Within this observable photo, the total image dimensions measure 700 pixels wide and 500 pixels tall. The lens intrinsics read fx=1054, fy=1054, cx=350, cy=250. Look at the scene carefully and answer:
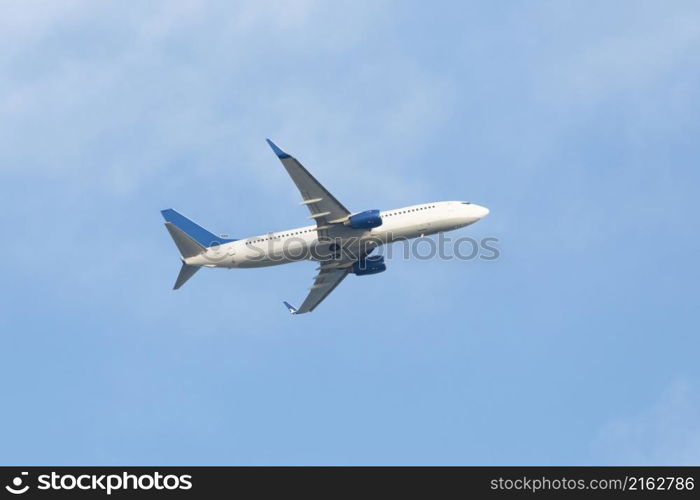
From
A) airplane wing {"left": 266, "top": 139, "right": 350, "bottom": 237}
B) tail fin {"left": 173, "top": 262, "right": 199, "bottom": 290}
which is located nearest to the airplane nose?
airplane wing {"left": 266, "top": 139, "right": 350, "bottom": 237}

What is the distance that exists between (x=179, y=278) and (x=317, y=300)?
16.1 meters

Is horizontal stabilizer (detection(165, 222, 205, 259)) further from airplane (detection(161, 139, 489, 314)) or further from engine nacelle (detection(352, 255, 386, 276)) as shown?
engine nacelle (detection(352, 255, 386, 276))

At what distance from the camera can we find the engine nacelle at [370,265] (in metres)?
102

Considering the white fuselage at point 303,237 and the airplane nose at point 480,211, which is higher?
the airplane nose at point 480,211

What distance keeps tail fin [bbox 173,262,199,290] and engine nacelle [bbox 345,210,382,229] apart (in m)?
14.5

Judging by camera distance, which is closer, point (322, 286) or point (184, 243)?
point (184, 243)

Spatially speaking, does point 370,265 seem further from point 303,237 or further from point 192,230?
point 192,230

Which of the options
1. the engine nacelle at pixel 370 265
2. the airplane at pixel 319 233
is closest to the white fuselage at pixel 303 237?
the airplane at pixel 319 233

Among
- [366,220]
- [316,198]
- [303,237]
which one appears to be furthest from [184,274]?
[366,220]

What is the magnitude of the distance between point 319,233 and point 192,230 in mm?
11984

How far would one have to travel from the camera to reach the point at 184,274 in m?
94.3

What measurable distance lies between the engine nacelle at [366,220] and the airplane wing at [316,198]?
952mm

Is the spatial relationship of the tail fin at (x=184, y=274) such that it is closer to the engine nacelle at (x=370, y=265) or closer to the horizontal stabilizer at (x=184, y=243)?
the horizontal stabilizer at (x=184, y=243)
